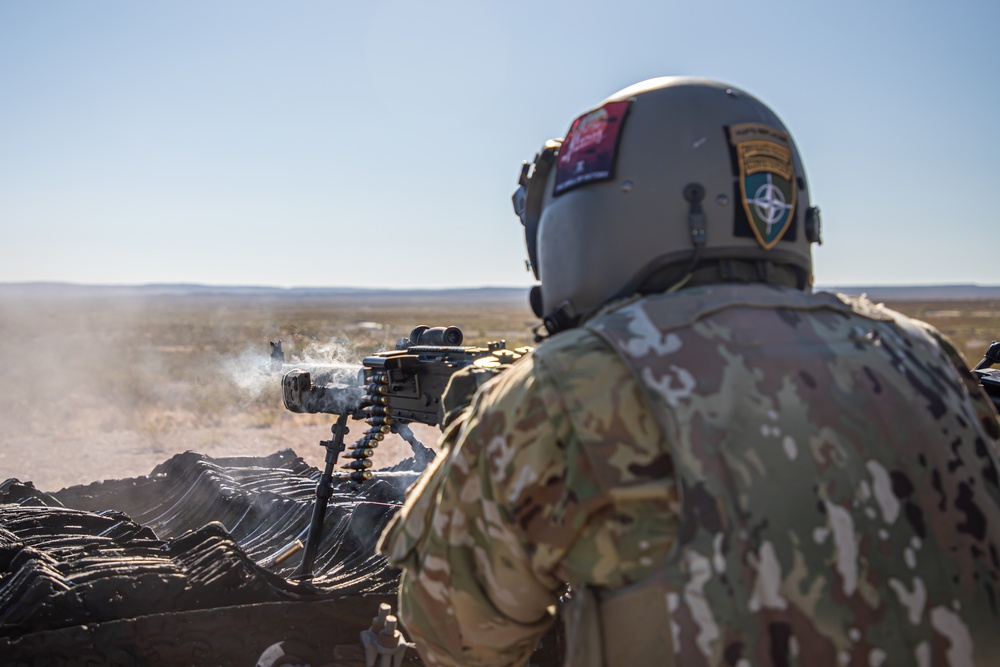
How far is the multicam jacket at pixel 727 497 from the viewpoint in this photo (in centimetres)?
149

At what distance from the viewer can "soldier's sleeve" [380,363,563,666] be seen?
5.49 feet

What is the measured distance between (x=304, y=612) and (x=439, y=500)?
2.80m

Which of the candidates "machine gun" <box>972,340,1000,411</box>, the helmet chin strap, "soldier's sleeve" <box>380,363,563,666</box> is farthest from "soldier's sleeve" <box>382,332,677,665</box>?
"machine gun" <box>972,340,1000,411</box>

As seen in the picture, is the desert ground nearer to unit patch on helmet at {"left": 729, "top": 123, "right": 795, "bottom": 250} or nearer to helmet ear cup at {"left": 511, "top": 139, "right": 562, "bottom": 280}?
helmet ear cup at {"left": 511, "top": 139, "right": 562, "bottom": 280}

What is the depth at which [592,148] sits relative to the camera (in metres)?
2.11

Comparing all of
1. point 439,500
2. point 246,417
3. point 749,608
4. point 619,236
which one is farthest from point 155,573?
point 246,417

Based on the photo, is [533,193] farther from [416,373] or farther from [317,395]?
[317,395]

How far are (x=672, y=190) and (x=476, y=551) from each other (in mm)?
1011

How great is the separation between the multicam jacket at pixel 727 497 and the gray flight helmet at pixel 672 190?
276mm

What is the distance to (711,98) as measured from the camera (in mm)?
2115

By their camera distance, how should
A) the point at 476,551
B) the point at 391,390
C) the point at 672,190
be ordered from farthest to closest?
the point at 391,390, the point at 672,190, the point at 476,551

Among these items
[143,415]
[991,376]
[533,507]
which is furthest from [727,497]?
[143,415]

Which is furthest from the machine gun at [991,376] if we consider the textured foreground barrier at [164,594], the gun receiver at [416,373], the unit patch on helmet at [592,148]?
the textured foreground barrier at [164,594]

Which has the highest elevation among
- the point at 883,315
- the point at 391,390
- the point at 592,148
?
the point at 592,148
